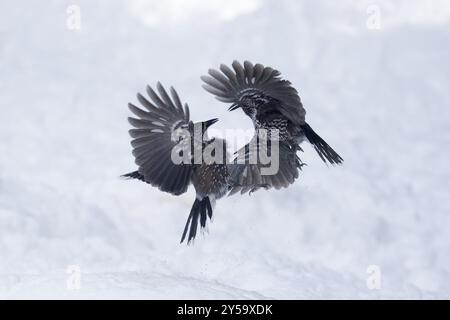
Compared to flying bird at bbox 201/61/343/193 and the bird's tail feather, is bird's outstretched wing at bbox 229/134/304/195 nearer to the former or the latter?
flying bird at bbox 201/61/343/193

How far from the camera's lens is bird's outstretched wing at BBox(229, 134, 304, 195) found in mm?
5293

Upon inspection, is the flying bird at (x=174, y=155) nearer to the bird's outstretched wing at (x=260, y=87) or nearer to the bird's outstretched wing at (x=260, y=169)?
the bird's outstretched wing at (x=260, y=169)

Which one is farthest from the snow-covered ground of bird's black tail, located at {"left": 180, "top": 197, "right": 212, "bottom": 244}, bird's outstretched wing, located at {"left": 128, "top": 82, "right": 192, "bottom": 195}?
bird's outstretched wing, located at {"left": 128, "top": 82, "right": 192, "bottom": 195}

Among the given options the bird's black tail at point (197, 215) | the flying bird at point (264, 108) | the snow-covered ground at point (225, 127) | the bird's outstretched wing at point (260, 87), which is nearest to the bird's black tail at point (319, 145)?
the flying bird at point (264, 108)

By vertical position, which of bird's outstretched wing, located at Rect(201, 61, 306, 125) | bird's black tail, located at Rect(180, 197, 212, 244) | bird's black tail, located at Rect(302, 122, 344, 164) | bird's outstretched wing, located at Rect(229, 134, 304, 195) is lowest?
bird's black tail, located at Rect(180, 197, 212, 244)

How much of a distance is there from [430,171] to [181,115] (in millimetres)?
1875

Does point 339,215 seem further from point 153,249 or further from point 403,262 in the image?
point 153,249

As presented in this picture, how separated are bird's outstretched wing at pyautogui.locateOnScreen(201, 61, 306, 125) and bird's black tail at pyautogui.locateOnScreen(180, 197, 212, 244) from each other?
2.00ft

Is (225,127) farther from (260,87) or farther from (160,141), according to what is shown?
(160,141)

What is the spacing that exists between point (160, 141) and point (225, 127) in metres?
1.47

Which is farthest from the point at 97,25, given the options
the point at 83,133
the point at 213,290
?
the point at 213,290

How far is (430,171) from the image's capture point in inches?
246

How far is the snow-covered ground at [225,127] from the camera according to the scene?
5.09m
